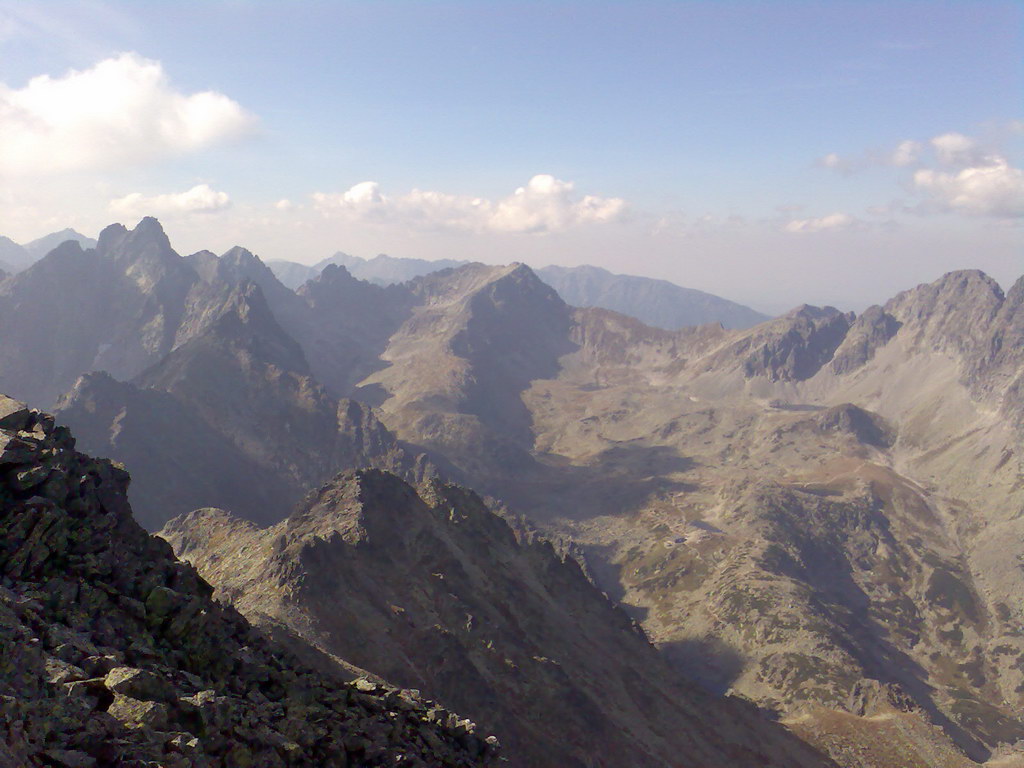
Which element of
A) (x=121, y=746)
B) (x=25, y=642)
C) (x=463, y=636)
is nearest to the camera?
(x=121, y=746)

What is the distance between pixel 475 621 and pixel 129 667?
88712 millimetres

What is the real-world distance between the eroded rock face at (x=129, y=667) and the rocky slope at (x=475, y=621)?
4853cm

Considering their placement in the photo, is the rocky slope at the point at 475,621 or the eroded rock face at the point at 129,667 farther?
the rocky slope at the point at 475,621

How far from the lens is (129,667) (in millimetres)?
27453

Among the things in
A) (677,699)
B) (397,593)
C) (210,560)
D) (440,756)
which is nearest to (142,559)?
(440,756)

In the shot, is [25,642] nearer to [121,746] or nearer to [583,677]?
[121,746]

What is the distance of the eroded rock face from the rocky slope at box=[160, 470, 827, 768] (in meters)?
48.5

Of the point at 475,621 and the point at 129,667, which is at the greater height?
the point at 129,667

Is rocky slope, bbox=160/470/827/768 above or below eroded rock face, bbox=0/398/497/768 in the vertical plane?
below

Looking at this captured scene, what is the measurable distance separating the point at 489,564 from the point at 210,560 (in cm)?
6216

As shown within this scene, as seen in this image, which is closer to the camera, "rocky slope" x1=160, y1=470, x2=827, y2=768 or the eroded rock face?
the eroded rock face

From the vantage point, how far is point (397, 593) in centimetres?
10956

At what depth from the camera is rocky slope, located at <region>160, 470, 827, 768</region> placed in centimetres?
9344

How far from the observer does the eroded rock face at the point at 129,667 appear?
23266 mm
